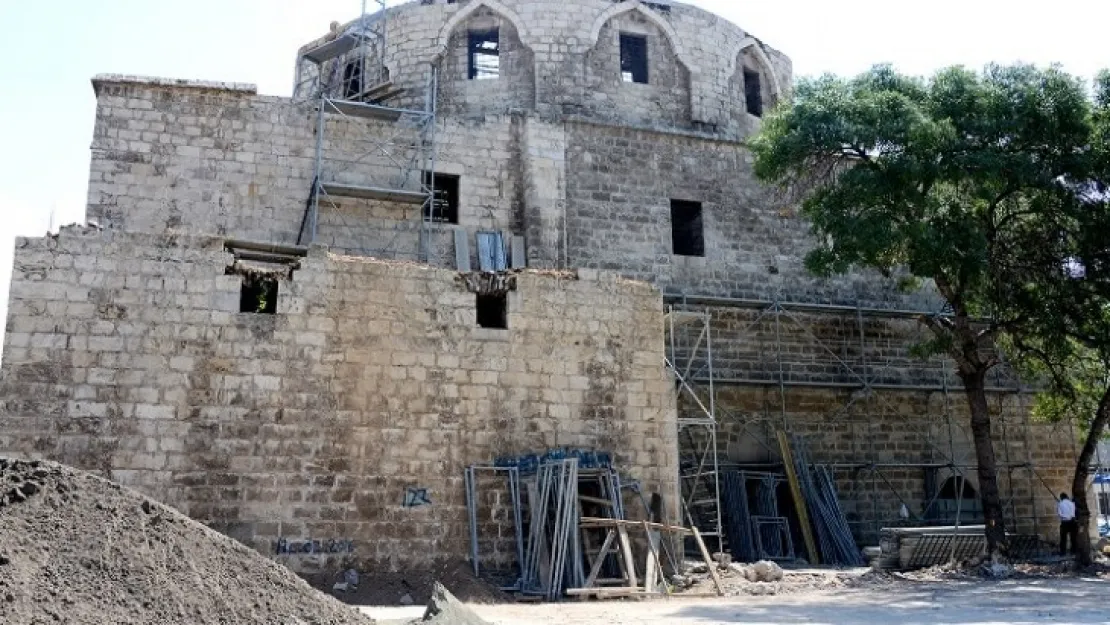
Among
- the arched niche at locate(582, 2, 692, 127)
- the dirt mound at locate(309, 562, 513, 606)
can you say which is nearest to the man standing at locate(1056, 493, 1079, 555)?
the dirt mound at locate(309, 562, 513, 606)

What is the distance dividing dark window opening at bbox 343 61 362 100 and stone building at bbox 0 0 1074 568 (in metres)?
0.18

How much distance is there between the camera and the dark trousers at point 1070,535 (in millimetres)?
14422

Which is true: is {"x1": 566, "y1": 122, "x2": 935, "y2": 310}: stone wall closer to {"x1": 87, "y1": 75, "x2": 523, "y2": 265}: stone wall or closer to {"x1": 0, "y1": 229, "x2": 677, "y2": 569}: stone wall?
{"x1": 87, "y1": 75, "x2": 523, "y2": 265}: stone wall

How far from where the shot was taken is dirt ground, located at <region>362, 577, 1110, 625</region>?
8.43 meters

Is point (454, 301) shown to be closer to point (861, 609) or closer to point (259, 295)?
point (259, 295)

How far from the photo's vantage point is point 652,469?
1201cm

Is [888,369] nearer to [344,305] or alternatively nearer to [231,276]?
[344,305]

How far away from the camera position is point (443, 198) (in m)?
16.4

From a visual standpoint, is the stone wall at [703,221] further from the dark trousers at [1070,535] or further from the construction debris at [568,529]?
the construction debris at [568,529]

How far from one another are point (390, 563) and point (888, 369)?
425 inches

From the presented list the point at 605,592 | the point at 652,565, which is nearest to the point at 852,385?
the point at 652,565

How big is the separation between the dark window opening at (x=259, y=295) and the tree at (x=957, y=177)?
736 cm

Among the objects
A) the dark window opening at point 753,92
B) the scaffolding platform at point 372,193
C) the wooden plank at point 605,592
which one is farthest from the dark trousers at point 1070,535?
the scaffolding platform at point 372,193

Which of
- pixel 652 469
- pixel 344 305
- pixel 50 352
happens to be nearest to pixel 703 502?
pixel 652 469
